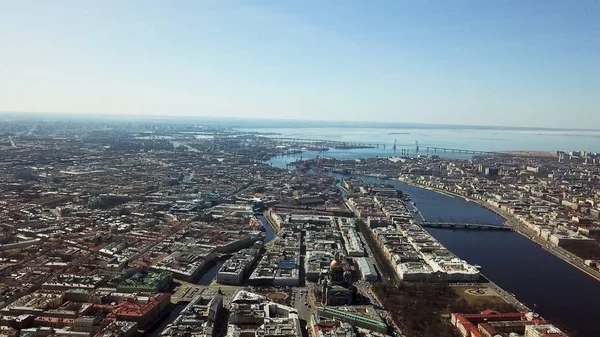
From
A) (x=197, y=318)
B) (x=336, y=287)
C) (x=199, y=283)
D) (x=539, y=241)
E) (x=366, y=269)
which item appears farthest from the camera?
(x=539, y=241)

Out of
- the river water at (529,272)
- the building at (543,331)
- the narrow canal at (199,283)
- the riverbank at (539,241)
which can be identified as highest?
the building at (543,331)

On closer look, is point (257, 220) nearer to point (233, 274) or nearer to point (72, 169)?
point (233, 274)

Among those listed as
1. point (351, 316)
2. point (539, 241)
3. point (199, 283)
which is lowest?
point (199, 283)

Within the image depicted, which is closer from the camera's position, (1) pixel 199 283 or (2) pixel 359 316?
(2) pixel 359 316

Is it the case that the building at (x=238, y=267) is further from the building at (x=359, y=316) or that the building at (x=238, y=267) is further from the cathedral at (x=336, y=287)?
the building at (x=359, y=316)

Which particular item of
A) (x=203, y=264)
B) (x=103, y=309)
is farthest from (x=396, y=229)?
(x=103, y=309)

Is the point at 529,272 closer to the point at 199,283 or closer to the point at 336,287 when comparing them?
the point at 336,287

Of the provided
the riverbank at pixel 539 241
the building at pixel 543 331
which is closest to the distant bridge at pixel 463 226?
the riverbank at pixel 539 241

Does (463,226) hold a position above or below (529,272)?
above

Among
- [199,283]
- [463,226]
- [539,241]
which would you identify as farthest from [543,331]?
[463,226]
